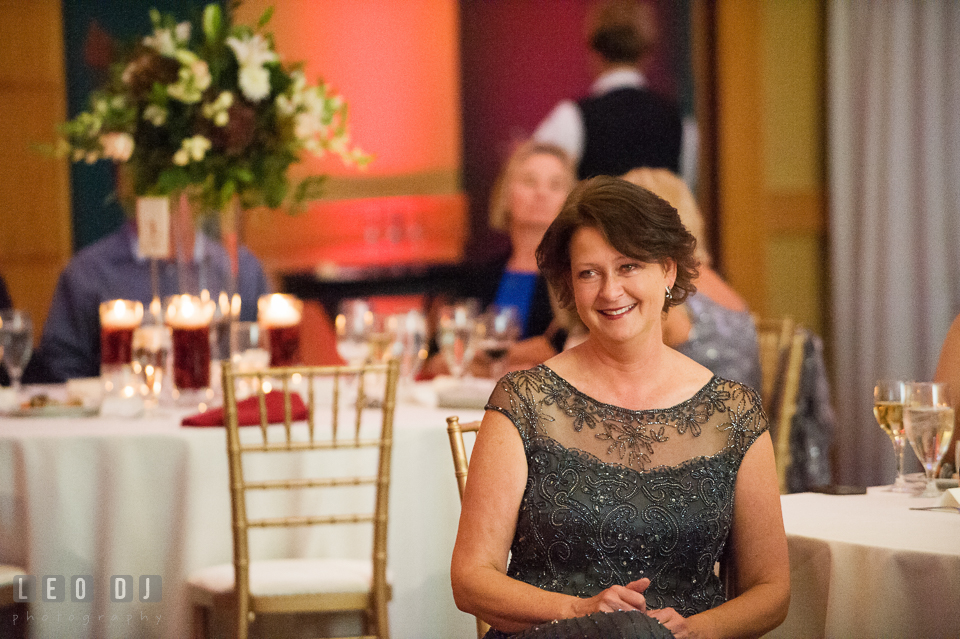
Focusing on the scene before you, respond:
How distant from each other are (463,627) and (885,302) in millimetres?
3529

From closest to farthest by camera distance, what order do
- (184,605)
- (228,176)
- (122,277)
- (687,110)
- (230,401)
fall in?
(230,401) → (184,605) → (228,176) → (122,277) → (687,110)

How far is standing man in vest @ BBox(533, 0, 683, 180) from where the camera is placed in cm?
554

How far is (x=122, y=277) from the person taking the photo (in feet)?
11.9

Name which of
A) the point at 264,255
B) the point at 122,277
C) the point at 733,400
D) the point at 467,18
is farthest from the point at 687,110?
the point at 733,400

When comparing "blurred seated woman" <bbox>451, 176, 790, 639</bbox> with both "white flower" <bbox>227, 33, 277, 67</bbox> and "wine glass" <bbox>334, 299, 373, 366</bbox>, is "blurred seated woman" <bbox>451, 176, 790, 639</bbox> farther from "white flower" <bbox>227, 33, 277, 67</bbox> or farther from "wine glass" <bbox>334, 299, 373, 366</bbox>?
"white flower" <bbox>227, 33, 277, 67</bbox>

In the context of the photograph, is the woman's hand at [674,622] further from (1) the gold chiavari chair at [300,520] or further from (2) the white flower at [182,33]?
(2) the white flower at [182,33]

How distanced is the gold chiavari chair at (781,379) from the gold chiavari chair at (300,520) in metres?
1.51

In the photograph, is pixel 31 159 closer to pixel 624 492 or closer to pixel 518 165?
pixel 518 165

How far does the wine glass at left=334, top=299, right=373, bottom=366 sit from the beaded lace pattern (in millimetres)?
1461

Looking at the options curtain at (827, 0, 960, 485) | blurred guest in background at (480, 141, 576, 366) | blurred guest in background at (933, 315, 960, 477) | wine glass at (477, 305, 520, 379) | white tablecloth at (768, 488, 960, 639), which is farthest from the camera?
curtain at (827, 0, 960, 485)

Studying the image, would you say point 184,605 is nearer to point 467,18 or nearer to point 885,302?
point 885,302

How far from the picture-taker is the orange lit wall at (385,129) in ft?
26.0

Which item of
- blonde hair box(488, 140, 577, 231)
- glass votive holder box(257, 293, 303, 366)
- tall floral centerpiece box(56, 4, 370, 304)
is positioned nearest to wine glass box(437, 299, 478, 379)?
glass votive holder box(257, 293, 303, 366)

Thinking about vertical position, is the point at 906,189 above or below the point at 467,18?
below
